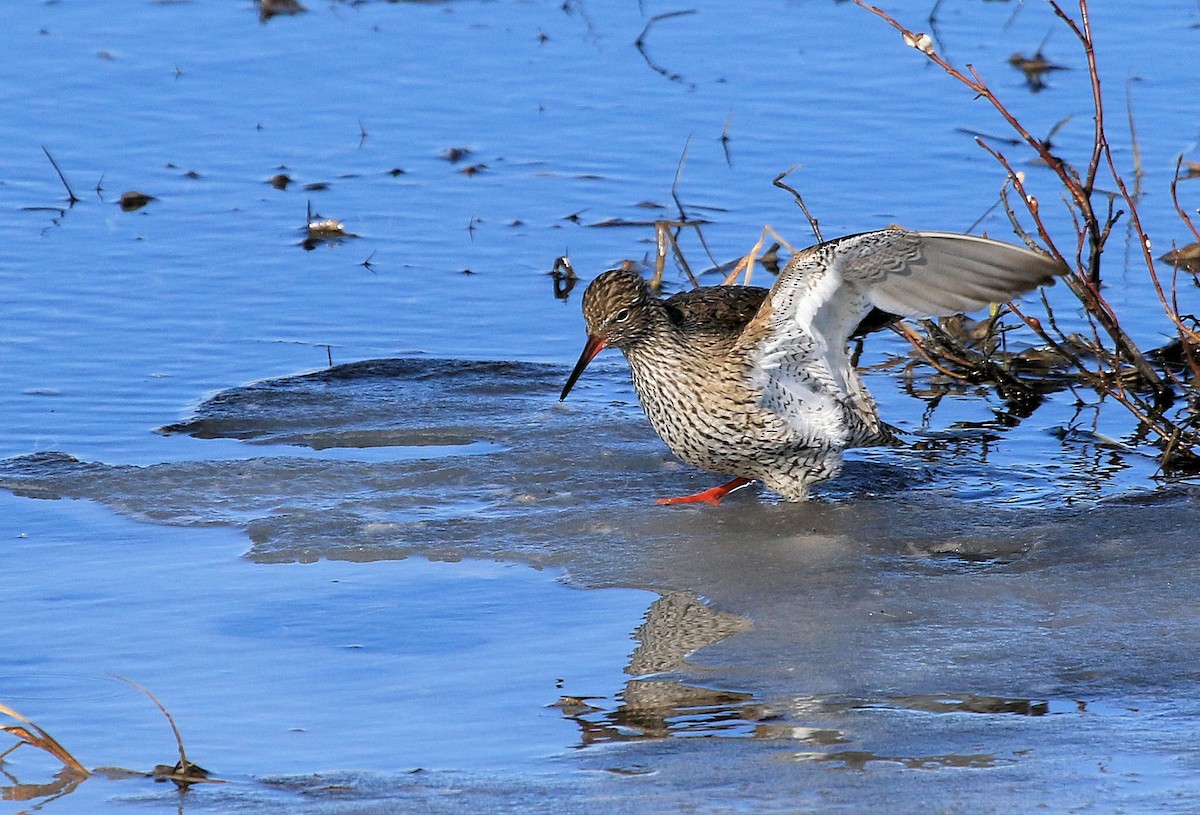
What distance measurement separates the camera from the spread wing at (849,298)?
18.8 ft

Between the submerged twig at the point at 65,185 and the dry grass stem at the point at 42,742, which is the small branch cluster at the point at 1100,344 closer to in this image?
the dry grass stem at the point at 42,742

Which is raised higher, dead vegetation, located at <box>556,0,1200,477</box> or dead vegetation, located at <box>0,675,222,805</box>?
dead vegetation, located at <box>556,0,1200,477</box>

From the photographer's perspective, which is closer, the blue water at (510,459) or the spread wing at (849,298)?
the blue water at (510,459)

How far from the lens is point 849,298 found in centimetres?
596

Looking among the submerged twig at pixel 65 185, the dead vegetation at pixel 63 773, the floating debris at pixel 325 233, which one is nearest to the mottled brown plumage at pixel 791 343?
the dead vegetation at pixel 63 773

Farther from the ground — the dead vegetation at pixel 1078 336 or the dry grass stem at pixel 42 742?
the dead vegetation at pixel 1078 336

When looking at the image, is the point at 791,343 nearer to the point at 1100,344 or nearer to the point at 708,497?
the point at 708,497

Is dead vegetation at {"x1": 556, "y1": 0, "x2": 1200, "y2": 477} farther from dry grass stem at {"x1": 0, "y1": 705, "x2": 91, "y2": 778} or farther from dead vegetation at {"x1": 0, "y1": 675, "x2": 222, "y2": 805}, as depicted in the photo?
dry grass stem at {"x1": 0, "y1": 705, "x2": 91, "y2": 778}

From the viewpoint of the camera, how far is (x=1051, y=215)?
8.97 meters

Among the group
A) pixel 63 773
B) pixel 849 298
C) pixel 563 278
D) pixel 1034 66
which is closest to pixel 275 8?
pixel 563 278

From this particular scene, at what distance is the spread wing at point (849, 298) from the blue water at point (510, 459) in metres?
0.37

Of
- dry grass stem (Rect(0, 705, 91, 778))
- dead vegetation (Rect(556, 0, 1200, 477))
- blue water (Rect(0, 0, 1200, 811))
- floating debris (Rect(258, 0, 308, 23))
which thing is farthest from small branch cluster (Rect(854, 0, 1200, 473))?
floating debris (Rect(258, 0, 308, 23))

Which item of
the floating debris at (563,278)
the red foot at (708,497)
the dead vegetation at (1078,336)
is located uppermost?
the dead vegetation at (1078,336)

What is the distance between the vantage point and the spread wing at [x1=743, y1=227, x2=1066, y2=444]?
5.74 metres
